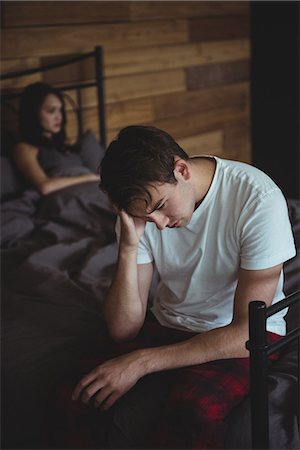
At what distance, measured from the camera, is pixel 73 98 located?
329cm

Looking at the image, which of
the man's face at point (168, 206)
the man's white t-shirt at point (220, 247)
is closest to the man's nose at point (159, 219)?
the man's face at point (168, 206)

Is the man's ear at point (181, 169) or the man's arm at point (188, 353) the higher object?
the man's ear at point (181, 169)

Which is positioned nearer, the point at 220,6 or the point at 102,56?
the point at 102,56

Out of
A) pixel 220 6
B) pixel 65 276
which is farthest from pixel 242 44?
pixel 65 276

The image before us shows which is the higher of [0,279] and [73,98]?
[73,98]

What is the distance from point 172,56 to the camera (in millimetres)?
3695

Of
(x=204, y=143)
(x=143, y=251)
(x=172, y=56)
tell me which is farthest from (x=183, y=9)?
(x=143, y=251)

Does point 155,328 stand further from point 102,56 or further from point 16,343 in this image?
point 102,56

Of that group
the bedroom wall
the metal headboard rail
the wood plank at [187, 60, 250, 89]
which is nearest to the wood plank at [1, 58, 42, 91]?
the bedroom wall

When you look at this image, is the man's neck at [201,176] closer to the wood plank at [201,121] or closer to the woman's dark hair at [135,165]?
the woman's dark hair at [135,165]

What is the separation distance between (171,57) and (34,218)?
1449 mm

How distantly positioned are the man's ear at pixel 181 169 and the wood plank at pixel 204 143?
242cm

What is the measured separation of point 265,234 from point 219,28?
274cm

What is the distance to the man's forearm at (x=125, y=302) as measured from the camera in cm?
158
